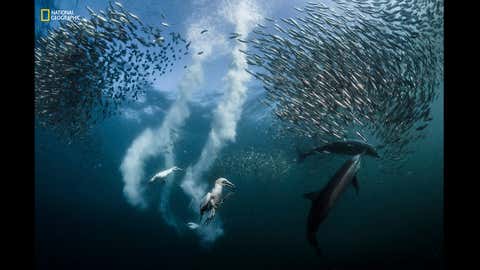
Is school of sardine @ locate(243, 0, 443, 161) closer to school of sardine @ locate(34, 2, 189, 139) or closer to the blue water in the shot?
school of sardine @ locate(34, 2, 189, 139)

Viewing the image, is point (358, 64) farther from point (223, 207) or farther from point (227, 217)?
point (227, 217)

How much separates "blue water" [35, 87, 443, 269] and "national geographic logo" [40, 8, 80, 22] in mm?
12808

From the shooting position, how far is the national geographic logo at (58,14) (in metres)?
8.09

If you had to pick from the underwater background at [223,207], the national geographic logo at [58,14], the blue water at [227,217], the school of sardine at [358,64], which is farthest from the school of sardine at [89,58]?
the blue water at [227,217]

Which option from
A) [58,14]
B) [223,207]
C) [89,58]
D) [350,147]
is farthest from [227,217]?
[350,147]

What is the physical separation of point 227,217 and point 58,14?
26007 mm

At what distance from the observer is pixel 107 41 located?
27.0 feet

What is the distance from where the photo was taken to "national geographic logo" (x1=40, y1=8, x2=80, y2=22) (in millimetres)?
8094

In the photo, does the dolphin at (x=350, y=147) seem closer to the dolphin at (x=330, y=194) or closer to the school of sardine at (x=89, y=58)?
the dolphin at (x=330, y=194)

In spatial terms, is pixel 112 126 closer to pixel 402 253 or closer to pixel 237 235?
pixel 237 235

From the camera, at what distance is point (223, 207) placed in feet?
100

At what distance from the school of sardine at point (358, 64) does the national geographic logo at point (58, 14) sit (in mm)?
5418
